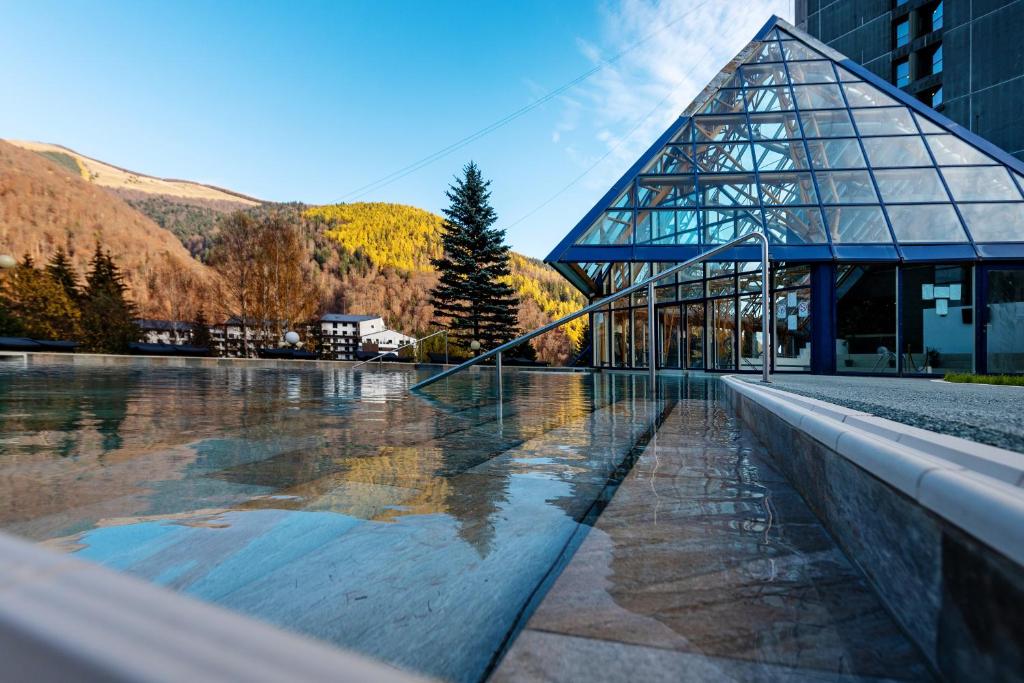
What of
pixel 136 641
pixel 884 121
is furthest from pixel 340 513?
pixel 884 121

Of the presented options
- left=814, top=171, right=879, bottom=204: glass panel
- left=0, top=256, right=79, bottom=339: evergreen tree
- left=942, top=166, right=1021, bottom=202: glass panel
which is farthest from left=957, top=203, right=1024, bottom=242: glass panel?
left=0, top=256, right=79, bottom=339: evergreen tree

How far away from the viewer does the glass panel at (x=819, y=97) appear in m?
16.6

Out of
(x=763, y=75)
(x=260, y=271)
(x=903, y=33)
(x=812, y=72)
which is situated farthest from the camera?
(x=260, y=271)

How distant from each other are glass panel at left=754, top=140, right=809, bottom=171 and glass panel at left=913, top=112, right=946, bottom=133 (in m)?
3.35

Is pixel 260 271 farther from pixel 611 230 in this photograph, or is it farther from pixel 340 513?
pixel 340 513

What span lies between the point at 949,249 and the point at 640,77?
27.0m

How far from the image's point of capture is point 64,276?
40.2 metres

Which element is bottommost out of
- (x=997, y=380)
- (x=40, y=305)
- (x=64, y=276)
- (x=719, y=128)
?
(x=997, y=380)

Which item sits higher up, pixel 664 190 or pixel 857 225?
pixel 664 190

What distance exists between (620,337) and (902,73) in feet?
87.5

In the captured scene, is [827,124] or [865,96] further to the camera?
[865,96]

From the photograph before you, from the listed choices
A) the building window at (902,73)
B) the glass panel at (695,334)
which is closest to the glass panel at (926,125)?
the glass panel at (695,334)

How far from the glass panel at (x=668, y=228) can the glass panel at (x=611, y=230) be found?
309 mm

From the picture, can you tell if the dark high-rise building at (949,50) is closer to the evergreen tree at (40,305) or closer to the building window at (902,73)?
the building window at (902,73)
